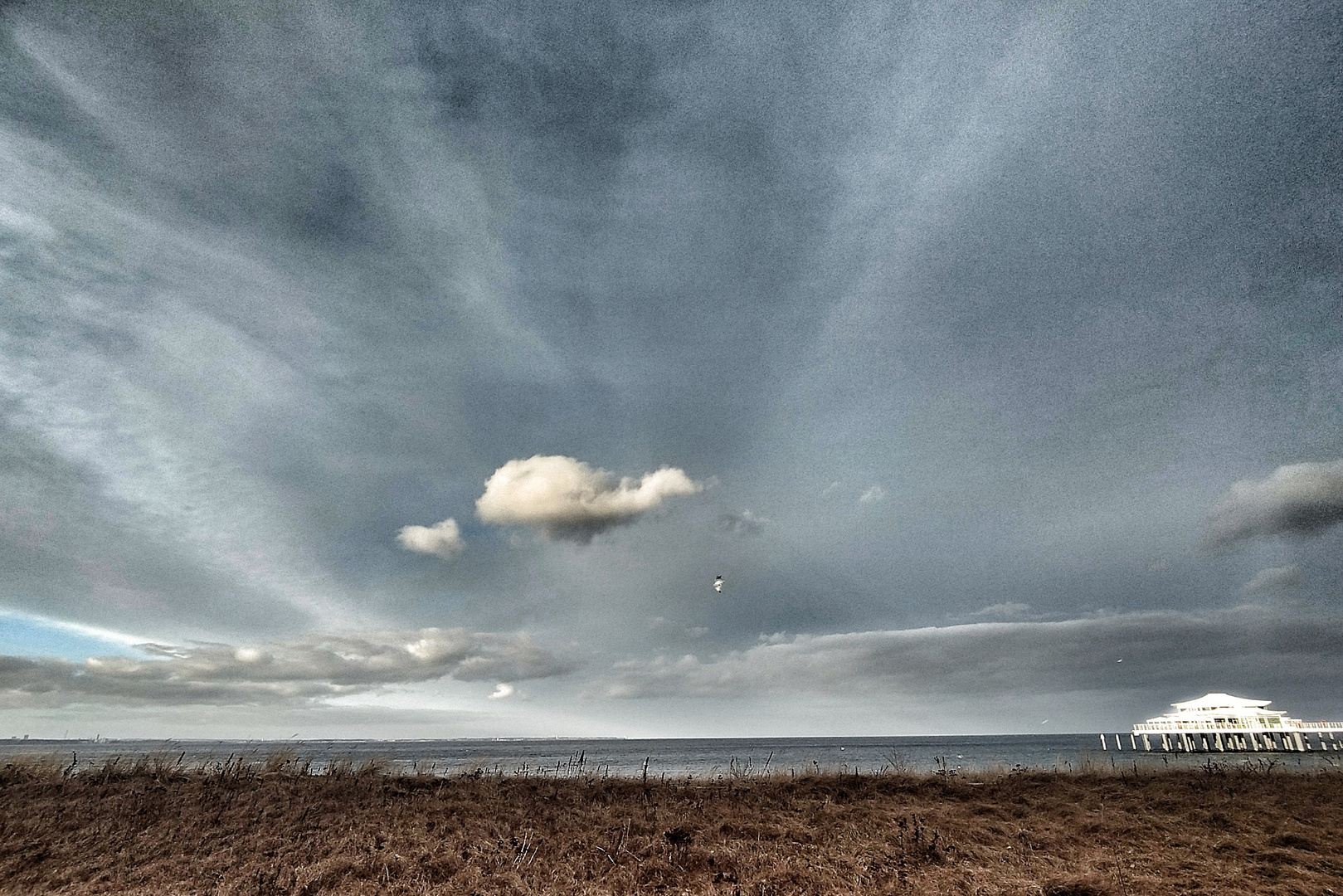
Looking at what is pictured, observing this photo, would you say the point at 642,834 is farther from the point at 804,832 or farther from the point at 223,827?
the point at 223,827

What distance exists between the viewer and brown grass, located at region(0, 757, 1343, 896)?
11344 mm

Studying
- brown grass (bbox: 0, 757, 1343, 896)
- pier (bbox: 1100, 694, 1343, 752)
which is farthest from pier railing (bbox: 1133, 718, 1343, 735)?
brown grass (bbox: 0, 757, 1343, 896)

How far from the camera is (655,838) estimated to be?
13797mm

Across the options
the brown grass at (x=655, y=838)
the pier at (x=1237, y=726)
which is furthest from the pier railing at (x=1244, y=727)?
the brown grass at (x=655, y=838)

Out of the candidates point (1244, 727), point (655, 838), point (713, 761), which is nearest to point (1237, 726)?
point (1244, 727)

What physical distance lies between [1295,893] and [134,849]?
2105 cm

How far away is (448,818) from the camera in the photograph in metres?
15.7

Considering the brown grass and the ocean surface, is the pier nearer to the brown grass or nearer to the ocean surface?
the ocean surface

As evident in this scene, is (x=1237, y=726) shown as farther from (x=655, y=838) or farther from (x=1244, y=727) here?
(x=655, y=838)

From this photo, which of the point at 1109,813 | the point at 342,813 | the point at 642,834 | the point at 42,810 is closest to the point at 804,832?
the point at 642,834

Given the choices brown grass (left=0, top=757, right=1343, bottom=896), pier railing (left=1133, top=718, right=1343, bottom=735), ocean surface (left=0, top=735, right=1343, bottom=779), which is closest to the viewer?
brown grass (left=0, top=757, right=1343, bottom=896)

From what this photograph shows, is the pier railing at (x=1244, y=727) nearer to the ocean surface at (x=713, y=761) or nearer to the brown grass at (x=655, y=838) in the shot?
the ocean surface at (x=713, y=761)

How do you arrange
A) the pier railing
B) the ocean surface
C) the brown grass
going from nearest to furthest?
the brown grass
the ocean surface
the pier railing

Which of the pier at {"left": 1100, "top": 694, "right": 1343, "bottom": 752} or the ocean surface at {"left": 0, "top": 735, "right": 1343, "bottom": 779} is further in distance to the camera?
the pier at {"left": 1100, "top": 694, "right": 1343, "bottom": 752}
